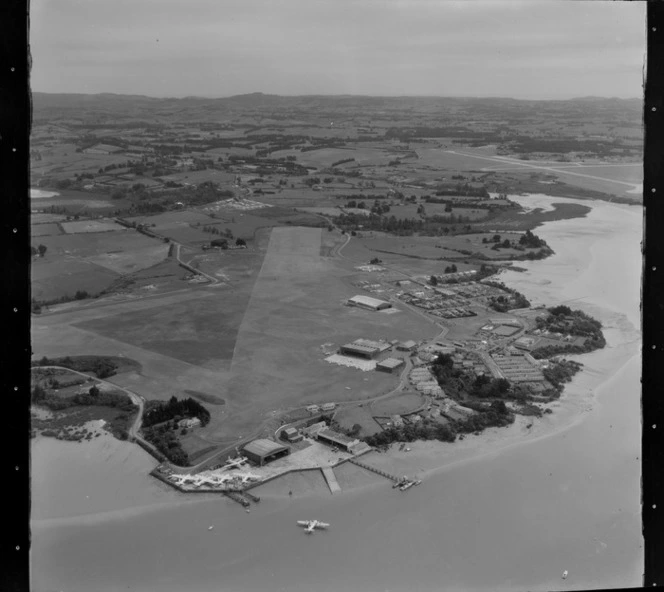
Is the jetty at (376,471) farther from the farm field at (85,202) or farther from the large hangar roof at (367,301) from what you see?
the farm field at (85,202)

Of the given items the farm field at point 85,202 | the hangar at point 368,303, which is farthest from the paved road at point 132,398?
the hangar at point 368,303

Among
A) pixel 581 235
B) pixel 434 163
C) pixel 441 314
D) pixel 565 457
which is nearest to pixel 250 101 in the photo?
pixel 441 314

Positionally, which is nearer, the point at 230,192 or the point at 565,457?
the point at 565,457

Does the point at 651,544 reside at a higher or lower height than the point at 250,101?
lower

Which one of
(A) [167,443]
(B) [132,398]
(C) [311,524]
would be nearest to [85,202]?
(B) [132,398]

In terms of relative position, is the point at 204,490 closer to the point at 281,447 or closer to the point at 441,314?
the point at 281,447

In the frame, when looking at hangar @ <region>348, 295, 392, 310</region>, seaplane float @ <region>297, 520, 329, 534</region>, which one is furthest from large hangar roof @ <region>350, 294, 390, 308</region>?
seaplane float @ <region>297, 520, 329, 534</region>

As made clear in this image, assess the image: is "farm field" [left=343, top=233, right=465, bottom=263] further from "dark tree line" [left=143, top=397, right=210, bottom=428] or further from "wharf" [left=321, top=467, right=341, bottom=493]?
"wharf" [left=321, top=467, right=341, bottom=493]
